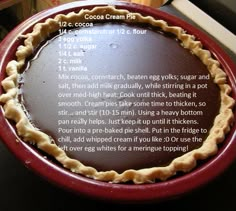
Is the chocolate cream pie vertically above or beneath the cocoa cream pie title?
beneath

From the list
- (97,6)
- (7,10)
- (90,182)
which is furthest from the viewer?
(7,10)

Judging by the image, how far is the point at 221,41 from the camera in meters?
0.83

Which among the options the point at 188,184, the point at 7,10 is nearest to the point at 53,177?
the point at 188,184

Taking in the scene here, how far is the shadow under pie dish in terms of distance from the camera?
1.78ft

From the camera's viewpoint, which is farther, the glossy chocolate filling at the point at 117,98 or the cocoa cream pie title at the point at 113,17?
the cocoa cream pie title at the point at 113,17

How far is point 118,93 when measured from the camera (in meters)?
0.62

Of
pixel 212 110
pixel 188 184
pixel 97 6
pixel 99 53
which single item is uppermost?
pixel 97 6

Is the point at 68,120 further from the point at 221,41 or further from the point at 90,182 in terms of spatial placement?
the point at 221,41

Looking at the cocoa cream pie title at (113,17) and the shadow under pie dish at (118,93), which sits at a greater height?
the cocoa cream pie title at (113,17)

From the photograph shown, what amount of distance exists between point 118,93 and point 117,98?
0.04 ft

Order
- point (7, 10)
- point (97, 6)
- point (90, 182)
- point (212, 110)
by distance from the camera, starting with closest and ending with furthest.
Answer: point (90, 182) → point (212, 110) → point (97, 6) → point (7, 10)

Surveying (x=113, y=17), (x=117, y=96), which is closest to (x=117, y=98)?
(x=117, y=96)

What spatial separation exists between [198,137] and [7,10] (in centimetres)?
109

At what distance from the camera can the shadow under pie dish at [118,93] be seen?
0.54 metres
